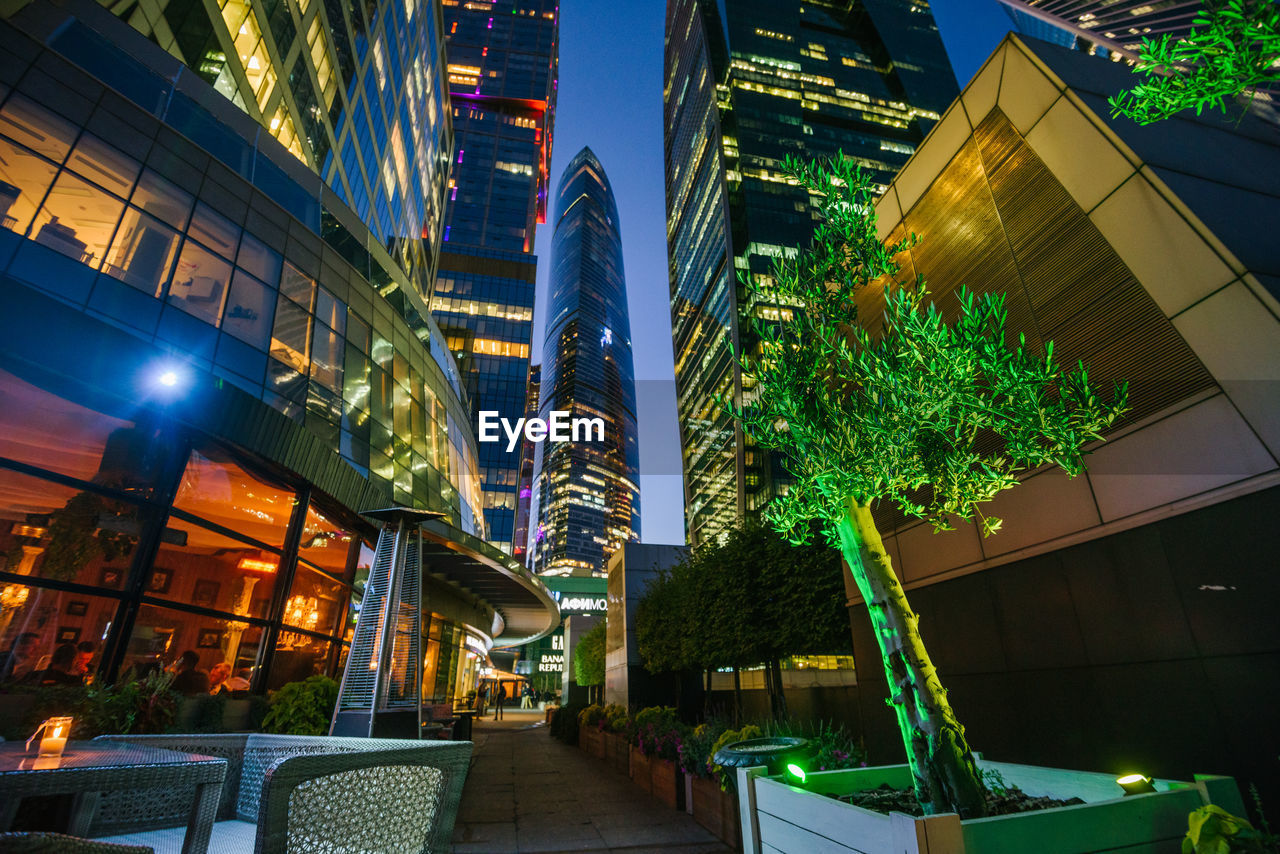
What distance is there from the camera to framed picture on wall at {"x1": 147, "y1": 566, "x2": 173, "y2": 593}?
8205 mm

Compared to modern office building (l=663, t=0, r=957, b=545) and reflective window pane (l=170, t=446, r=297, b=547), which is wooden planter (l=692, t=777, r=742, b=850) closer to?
reflective window pane (l=170, t=446, r=297, b=547)

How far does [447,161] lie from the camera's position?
43406 mm

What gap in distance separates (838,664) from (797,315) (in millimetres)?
38104

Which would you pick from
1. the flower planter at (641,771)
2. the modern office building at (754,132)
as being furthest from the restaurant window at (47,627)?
the modern office building at (754,132)

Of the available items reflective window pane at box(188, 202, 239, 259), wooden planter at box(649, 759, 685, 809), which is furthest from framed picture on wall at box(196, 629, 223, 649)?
wooden planter at box(649, 759, 685, 809)

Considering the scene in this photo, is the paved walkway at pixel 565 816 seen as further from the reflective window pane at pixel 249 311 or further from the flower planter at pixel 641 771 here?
Result: the reflective window pane at pixel 249 311

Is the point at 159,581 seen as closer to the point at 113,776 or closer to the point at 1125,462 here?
the point at 113,776

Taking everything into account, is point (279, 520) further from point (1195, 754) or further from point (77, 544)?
point (1195, 754)

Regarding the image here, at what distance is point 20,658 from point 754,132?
9786 centimetres

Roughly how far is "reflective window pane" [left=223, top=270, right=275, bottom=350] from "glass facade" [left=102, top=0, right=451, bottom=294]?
19.2ft

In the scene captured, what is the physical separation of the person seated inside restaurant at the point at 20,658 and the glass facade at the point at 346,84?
1248cm

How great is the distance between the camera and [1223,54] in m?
3.21

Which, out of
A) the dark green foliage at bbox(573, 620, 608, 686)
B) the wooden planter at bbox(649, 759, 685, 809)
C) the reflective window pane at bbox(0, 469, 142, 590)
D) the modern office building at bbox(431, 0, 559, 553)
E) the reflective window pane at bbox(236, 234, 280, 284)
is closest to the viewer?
the reflective window pane at bbox(0, 469, 142, 590)

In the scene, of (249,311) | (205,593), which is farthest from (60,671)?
(249,311)
